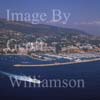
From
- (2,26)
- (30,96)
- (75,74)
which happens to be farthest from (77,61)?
(2,26)

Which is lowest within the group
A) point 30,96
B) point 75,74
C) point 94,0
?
point 30,96

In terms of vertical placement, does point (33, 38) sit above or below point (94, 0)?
below

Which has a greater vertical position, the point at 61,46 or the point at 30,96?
the point at 61,46

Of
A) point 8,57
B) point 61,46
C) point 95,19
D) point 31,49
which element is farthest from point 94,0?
point 8,57

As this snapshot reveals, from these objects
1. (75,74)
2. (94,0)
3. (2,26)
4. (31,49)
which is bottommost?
(75,74)

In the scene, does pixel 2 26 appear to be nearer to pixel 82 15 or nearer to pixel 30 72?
pixel 30 72

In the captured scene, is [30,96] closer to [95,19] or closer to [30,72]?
[30,72]
